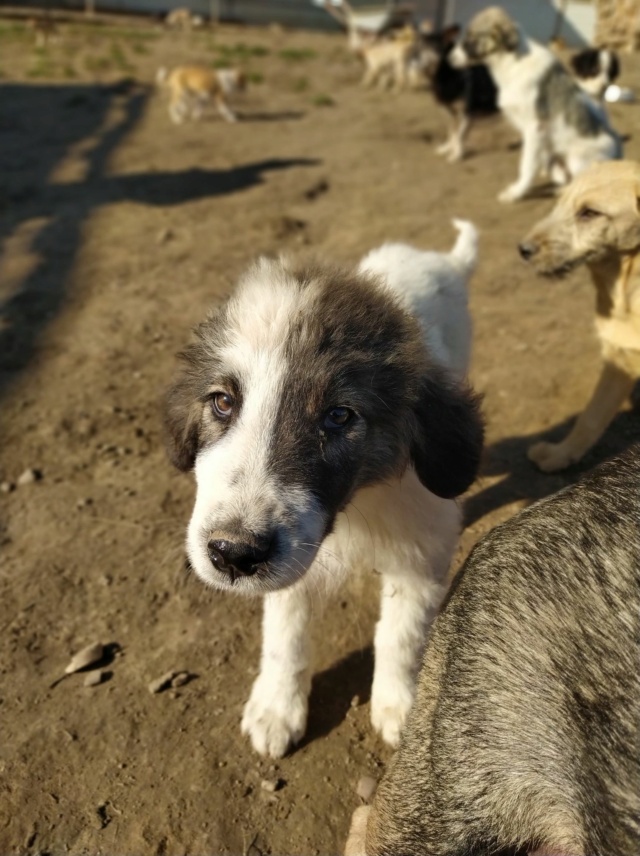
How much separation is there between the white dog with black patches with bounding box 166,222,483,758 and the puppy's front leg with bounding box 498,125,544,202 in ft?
21.6

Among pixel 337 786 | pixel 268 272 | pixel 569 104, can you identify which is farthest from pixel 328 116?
pixel 337 786

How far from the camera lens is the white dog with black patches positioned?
2109mm

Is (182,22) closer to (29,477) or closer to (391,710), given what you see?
(29,477)

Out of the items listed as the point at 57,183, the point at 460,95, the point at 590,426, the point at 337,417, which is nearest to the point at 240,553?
the point at 337,417

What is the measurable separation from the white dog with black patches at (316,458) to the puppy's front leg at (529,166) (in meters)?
6.59

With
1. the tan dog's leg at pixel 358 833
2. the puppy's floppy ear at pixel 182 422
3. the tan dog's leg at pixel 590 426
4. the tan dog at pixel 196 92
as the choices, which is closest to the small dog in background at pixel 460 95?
the tan dog at pixel 196 92

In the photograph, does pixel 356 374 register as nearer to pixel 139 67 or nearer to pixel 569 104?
pixel 569 104

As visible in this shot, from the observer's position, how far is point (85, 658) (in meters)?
3.16

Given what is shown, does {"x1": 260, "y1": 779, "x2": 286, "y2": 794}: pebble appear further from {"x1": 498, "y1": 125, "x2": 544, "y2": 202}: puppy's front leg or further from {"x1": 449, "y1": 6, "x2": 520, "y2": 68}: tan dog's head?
{"x1": 449, "y1": 6, "x2": 520, "y2": 68}: tan dog's head

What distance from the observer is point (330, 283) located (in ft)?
8.56

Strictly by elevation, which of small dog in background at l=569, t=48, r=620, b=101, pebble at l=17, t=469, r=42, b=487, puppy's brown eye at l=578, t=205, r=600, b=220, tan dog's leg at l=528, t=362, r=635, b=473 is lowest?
pebble at l=17, t=469, r=42, b=487

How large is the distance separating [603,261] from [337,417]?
8.22 ft

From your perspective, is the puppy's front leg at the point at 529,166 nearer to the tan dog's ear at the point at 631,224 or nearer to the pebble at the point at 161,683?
the tan dog's ear at the point at 631,224

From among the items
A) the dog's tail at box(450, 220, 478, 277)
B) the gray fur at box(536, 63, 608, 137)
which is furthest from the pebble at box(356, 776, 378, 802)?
the gray fur at box(536, 63, 608, 137)
